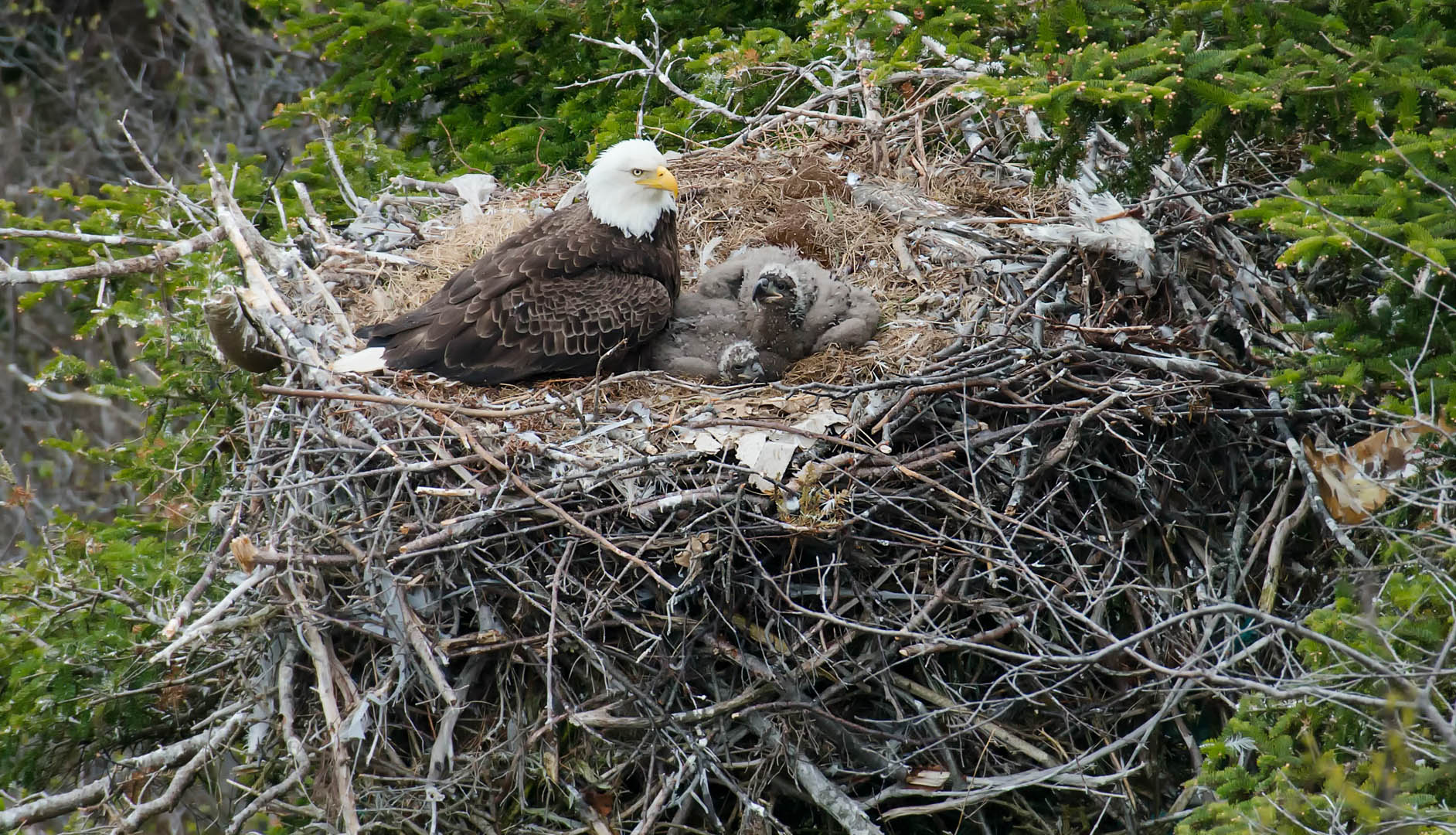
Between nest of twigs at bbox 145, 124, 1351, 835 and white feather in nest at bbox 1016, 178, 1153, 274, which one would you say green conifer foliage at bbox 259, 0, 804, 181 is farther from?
nest of twigs at bbox 145, 124, 1351, 835

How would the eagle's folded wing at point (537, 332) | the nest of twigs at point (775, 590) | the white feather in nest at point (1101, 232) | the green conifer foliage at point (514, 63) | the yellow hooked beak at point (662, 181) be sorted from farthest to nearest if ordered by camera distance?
the green conifer foliage at point (514, 63), the yellow hooked beak at point (662, 181), the eagle's folded wing at point (537, 332), the white feather in nest at point (1101, 232), the nest of twigs at point (775, 590)

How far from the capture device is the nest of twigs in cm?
461

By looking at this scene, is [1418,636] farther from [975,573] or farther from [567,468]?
[567,468]

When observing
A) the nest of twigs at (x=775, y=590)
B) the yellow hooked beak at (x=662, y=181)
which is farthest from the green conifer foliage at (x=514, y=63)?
the nest of twigs at (x=775, y=590)

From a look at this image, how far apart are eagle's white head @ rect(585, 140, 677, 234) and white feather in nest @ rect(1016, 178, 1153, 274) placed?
5.38 feet

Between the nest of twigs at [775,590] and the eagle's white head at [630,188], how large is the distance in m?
1.19

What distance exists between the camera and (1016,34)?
5484mm

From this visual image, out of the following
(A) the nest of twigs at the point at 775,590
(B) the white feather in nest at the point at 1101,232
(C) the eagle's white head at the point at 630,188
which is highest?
(B) the white feather in nest at the point at 1101,232

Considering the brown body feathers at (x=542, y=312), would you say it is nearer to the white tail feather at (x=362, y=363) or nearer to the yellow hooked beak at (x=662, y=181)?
the white tail feather at (x=362, y=363)

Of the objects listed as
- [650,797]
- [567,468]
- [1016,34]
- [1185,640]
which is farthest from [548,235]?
[1185,640]

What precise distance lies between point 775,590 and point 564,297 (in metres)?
1.79

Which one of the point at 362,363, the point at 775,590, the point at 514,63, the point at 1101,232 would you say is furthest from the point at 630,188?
the point at 514,63

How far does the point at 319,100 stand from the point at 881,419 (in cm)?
428

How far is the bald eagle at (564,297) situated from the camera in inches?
223
